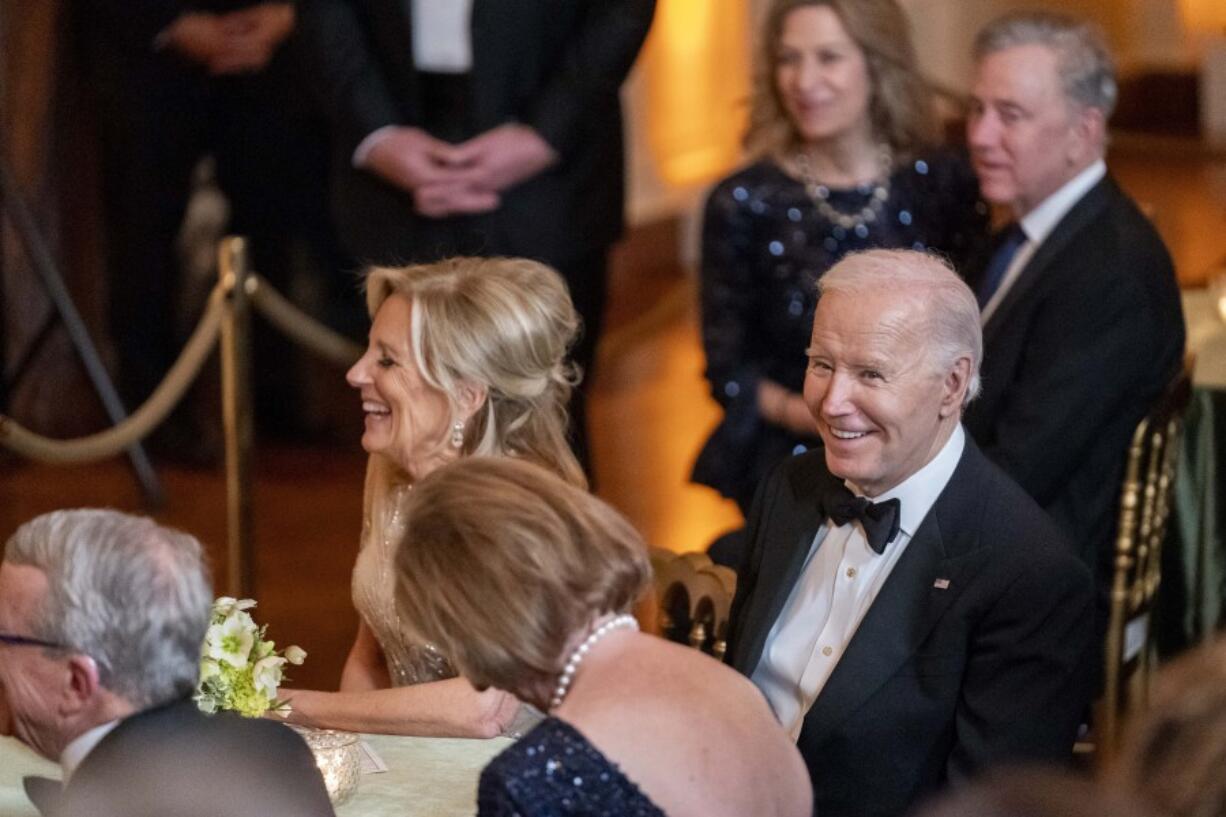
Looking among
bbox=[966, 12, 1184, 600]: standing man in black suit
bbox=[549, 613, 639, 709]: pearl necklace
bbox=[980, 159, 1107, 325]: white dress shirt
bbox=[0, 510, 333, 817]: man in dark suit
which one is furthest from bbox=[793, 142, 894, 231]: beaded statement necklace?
bbox=[0, 510, 333, 817]: man in dark suit

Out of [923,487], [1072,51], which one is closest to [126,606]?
[923,487]

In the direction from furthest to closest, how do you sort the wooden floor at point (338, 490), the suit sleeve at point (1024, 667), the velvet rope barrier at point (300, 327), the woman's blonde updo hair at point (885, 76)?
the wooden floor at point (338, 490), the velvet rope barrier at point (300, 327), the woman's blonde updo hair at point (885, 76), the suit sleeve at point (1024, 667)

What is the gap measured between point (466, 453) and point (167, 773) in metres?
1.17

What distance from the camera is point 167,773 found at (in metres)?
2.04

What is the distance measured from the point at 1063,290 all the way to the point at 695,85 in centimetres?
581

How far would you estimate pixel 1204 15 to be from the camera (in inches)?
500

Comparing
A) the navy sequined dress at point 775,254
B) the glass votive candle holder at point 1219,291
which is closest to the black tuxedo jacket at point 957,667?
the navy sequined dress at point 775,254

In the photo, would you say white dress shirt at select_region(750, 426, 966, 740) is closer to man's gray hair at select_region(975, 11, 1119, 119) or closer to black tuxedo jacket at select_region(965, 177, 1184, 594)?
black tuxedo jacket at select_region(965, 177, 1184, 594)

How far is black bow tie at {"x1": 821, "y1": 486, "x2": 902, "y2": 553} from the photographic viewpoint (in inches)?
112

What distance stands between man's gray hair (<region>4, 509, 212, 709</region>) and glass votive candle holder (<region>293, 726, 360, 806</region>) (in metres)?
0.28

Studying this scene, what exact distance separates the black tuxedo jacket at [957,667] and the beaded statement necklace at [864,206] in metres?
1.37

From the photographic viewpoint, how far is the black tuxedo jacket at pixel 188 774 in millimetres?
2020

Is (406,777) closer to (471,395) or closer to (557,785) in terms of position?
(557,785)

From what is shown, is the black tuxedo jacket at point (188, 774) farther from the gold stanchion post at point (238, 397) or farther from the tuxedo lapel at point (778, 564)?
the gold stanchion post at point (238, 397)
